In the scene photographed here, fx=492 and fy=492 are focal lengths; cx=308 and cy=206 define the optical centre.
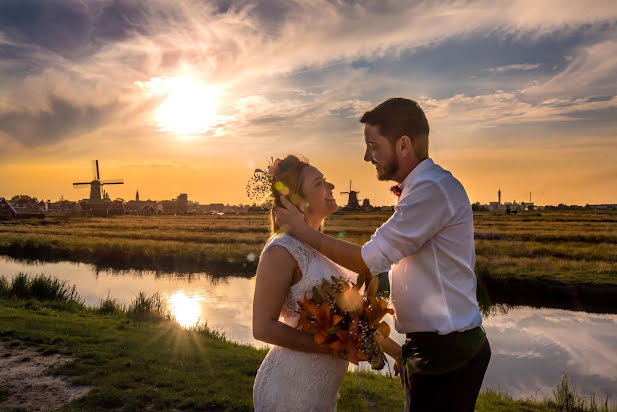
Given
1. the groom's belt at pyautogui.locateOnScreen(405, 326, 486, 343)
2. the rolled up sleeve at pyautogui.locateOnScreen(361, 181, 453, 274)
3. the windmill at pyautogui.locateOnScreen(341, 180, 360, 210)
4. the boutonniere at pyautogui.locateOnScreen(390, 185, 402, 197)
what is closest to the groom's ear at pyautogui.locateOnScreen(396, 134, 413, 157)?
the rolled up sleeve at pyautogui.locateOnScreen(361, 181, 453, 274)

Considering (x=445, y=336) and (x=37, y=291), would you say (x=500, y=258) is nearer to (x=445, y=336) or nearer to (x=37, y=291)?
(x=37, y=291)

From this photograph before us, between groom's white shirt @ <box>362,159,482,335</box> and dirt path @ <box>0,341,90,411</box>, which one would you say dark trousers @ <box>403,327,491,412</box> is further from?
dirt path @ <box>0,341,90,411</box>

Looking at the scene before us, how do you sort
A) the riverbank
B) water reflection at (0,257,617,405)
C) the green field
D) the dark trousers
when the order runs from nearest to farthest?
the dark trousers < the riverbank < water reflection at (0,257,617,405) < the green field

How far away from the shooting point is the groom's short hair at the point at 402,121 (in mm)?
2730

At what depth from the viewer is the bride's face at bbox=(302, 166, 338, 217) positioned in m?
3.33

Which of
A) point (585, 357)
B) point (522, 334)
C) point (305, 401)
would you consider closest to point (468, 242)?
point (305, 401)

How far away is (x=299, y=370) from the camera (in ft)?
10.0

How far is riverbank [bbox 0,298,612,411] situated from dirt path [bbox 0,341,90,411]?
100 mm

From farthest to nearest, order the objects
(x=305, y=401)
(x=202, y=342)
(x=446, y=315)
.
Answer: (x=202, y=342)
(x=305, y=401)
(x=446, y=315)

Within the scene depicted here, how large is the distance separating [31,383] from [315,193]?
249 inches

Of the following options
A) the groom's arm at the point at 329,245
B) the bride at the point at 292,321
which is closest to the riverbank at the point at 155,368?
the bride at the point at 292,321

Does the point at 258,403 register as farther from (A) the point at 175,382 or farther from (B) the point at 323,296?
(A) the point at 175,382

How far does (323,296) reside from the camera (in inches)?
111

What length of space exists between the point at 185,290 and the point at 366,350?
19494mm
